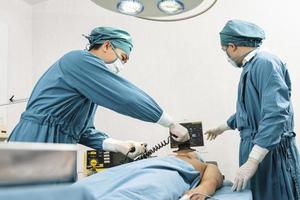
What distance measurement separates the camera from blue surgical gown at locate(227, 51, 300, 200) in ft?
5.28

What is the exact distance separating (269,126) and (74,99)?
923 mm

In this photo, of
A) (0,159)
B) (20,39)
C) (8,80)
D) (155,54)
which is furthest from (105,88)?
(20,39)

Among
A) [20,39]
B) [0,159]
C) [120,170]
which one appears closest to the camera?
[0,159]

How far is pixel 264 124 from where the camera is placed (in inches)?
63.1

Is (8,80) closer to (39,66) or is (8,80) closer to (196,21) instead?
(39,66)

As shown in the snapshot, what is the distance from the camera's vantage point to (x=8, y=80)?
10.6ft

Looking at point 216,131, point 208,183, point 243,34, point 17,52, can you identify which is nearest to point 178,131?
point 208,183

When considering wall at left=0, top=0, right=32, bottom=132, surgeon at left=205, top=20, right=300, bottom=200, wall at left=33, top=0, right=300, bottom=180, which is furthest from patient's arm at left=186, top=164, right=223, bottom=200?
wall at left=0, top=0, right=32, bottom=132

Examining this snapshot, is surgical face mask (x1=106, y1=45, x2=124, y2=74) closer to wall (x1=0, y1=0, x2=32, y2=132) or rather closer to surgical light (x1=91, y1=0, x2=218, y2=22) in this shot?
surgical light (x1=91, y1=0, x2=218, y2=22)

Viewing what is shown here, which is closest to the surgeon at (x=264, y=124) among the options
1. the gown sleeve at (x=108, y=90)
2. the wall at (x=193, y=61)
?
the gown sleeve at (x=108, y=90)

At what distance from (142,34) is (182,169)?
1.87 m

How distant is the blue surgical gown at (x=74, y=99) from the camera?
144 centimetres

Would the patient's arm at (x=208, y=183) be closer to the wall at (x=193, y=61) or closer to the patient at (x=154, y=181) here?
the patient at (x=154, y=181)

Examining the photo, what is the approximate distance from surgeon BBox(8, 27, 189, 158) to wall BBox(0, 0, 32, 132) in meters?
1.74
